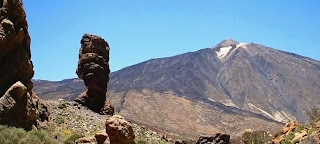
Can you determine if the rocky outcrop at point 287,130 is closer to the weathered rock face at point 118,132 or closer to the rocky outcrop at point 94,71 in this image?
the rocky outcrop at point 94,71

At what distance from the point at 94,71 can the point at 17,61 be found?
55.6 feet

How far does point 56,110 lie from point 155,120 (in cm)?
6389

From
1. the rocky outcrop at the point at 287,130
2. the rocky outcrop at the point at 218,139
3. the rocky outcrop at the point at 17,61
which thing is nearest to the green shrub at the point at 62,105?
the rocky outcrop at the point at 218,139

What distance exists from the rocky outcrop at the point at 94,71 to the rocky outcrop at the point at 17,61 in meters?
15.5

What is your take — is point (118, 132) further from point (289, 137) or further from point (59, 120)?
point (59, 120)

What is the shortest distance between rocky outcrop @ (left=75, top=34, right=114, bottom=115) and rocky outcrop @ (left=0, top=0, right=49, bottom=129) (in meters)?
15.5

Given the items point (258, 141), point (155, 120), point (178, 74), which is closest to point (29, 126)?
point (258, 141)

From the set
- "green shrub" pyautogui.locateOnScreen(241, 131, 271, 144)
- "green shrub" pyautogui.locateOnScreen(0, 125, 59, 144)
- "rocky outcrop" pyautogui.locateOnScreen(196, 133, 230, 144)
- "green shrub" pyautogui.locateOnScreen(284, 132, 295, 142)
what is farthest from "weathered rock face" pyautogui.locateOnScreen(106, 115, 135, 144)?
"green shrub" pyautogui.locateOnScreen(241, 131, 271, 144)

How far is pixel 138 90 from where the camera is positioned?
12275cm

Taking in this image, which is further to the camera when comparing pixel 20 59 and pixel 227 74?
pixel 227 74

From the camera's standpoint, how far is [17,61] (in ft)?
71.2

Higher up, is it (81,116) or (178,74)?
(178,74)

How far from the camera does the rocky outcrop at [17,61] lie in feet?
62.0

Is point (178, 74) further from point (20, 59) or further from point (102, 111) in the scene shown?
point (20, 59)
